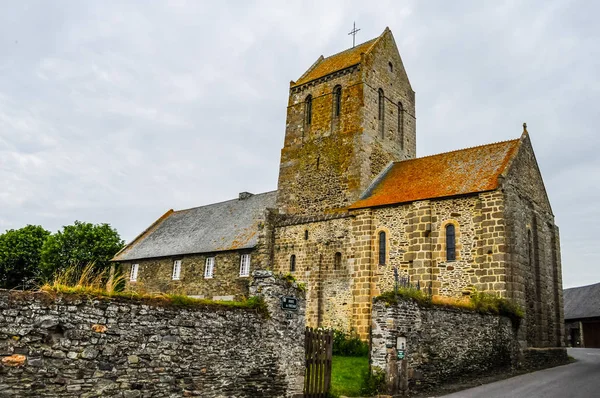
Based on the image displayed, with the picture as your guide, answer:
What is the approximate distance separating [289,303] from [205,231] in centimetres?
2253

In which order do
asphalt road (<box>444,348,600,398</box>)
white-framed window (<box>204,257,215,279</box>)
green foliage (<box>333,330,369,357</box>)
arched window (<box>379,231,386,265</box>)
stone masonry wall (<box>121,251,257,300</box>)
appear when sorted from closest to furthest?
Result: asphalt road (<box>444,348,600,398</box>) → green foliage (<box>333,330,369,357</box>) → arched window (<box>379,231,386,265</box>) → stone masonry wall (<box>121,251,257,300</box>) → white-framed window (<box>204,257,215,279</box>)

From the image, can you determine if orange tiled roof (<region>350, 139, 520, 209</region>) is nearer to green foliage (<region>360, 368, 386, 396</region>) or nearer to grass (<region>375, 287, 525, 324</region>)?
grass (<region>375, 287, 525, 324</region>)

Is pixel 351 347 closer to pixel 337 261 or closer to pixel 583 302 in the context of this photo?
pixel 337 261

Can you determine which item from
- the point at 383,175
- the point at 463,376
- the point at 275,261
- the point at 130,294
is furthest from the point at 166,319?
the point at 383,175

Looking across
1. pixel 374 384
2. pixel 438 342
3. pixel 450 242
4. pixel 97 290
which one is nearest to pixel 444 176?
pixel 450 242

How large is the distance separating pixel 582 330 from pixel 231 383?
42.0 m

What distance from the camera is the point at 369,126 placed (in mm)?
27797

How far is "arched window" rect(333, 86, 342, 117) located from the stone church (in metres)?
0.06

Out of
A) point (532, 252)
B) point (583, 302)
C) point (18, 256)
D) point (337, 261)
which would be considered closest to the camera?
point (532, 252)

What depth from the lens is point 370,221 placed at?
78.6 feet

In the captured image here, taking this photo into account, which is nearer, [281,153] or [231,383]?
[231,383]

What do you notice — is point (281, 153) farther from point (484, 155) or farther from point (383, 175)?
point (484, 155)

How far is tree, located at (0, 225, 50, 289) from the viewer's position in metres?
41.1

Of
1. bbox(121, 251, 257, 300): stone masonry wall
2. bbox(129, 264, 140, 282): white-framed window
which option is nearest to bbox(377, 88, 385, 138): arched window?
bbox(121, 251, 257, 300): stone masonry wall
